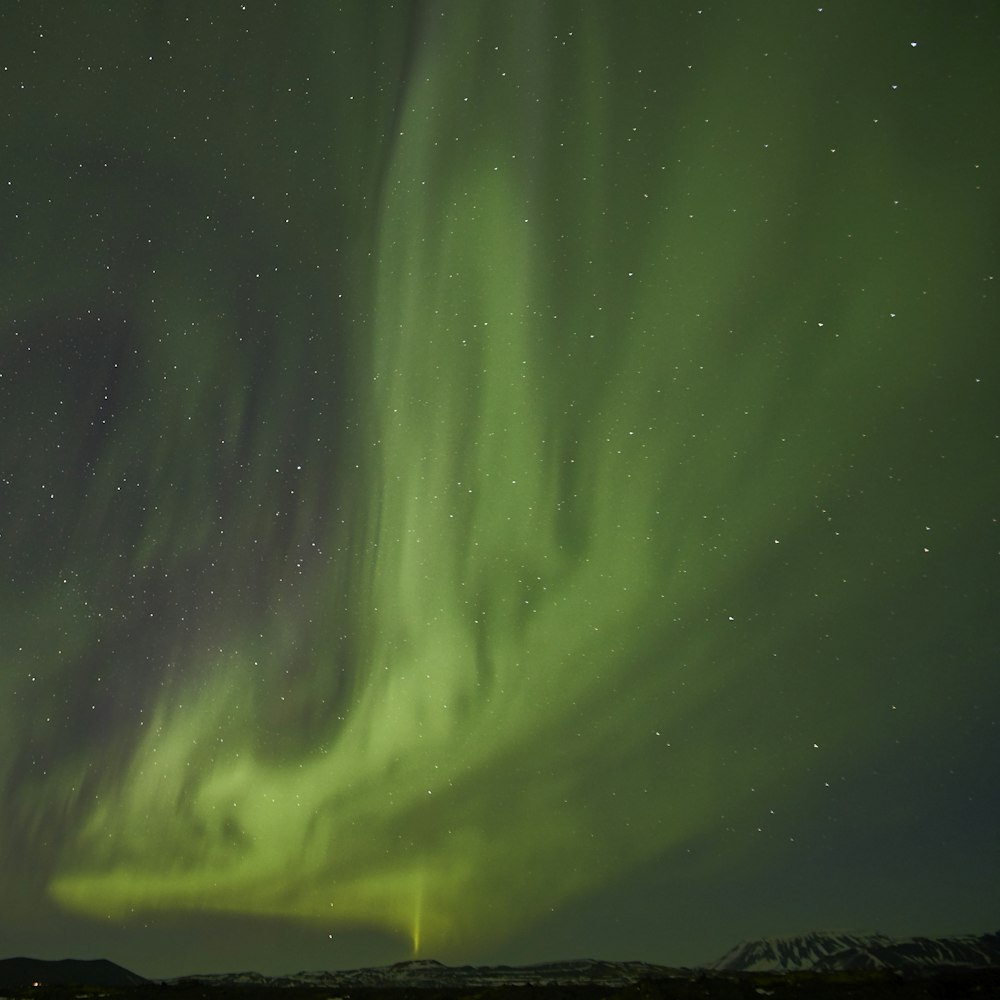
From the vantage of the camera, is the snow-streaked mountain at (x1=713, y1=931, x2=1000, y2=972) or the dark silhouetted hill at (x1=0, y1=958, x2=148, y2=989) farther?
the snow-streaked mountain at (x1=713, y1=931, x2=1000, y2=972)

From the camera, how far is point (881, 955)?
158m

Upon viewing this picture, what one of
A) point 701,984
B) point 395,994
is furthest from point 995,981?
point 395,994

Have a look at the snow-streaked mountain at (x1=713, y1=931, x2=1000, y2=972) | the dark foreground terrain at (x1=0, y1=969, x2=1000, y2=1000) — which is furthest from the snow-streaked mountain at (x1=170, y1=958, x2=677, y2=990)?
the dark foreground terrain at (x1=0, y1=969, x2=1000, y2=1000)

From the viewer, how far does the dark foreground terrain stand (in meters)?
23.7

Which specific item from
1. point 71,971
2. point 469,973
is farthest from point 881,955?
point 71,971

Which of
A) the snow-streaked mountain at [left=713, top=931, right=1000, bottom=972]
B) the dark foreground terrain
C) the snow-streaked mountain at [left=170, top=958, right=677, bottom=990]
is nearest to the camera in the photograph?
the dark foreground terrain

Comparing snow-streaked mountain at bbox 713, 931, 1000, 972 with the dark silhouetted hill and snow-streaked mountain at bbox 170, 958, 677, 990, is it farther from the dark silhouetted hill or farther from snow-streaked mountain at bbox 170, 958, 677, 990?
the dark silhouetted hill

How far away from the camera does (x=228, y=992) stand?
113ft

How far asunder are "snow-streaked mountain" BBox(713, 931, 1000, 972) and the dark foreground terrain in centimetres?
7613

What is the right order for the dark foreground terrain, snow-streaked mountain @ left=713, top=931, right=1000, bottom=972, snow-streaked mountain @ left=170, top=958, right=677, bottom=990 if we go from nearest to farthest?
the dark foreground terrain < snow-streaked mountain @ left=170, top=958, right=677, bottom=990 < snow-streaked mountain @ left=713, top=931, right=1000, bottom=972

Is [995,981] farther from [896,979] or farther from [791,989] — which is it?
[791,989]

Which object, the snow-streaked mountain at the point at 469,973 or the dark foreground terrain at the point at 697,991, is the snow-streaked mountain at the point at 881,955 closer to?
the snow-streaked mountain at the point at 469,973

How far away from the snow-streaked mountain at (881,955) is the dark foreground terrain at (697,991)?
2997 inches

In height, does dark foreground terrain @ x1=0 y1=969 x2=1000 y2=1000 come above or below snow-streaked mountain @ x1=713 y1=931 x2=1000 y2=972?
below
